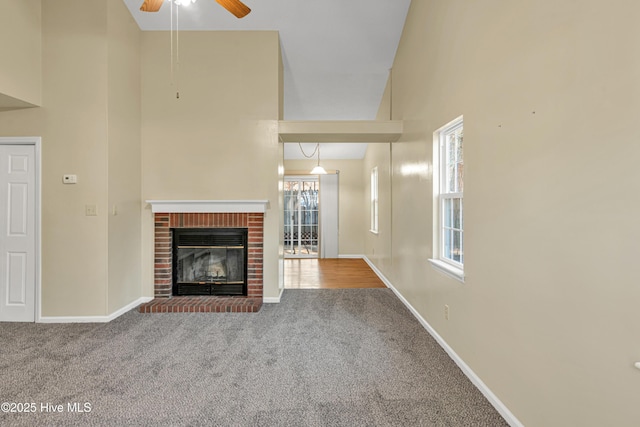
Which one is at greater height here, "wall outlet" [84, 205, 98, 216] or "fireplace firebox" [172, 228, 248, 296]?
"wall outlet" [84, 205, 98, 216]

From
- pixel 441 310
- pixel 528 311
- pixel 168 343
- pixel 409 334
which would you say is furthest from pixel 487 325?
pixel 168 343

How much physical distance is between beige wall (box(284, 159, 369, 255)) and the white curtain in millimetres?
105

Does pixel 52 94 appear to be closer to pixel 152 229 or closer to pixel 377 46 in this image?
pixel 152 229

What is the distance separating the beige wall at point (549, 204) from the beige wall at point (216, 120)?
2307mm

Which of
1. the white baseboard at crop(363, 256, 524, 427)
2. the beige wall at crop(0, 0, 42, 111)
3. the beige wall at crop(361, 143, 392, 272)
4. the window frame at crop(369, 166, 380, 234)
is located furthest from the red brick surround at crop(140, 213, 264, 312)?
the window frame at crop(369, 166, 380, 234)

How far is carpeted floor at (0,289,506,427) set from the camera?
1934 millimetres

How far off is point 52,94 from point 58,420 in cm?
315

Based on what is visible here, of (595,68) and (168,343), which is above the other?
(595,68)

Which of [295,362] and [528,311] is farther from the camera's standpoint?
[295,362]

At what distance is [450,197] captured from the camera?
2.92 meters

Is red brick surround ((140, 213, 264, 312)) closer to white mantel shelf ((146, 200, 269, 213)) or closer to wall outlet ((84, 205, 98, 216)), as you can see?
white mantel shelf ((146, 200, 269, 213))

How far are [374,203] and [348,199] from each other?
4.86 ft

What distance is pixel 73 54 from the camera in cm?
342

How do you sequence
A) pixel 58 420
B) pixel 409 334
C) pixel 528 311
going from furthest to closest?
pixel 409 334 < pixel 58 420 < pixel 528 311
